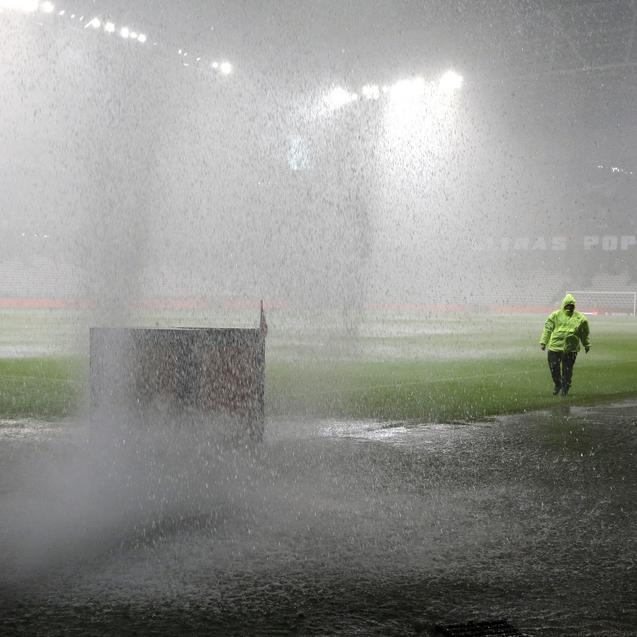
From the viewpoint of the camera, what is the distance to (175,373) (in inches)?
278

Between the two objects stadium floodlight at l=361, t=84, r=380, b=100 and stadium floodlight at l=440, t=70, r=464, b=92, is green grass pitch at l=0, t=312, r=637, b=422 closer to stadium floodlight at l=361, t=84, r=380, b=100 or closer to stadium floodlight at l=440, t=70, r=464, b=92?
stadium floodlight at l=440, t=70, r=464, b=92

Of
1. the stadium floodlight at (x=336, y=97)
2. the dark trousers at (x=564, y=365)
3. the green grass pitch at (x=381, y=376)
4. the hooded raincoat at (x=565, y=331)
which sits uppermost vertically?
the stadium floodlight at (x=336, y=97)

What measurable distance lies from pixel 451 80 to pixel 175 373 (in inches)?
1197

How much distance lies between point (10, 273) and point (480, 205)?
41527 mm

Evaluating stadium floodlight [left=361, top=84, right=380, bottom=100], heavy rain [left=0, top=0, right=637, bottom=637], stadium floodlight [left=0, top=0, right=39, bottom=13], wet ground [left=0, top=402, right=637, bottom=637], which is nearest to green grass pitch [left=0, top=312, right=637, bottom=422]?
heavy rain [left=0, top=0, right=637, bottom=637]

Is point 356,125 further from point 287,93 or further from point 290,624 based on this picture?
point 290,624

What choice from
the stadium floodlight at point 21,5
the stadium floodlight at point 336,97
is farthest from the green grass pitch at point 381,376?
the stadium floodlight at point 21,5

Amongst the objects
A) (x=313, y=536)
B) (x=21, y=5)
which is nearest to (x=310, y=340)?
(x=21, y=5)

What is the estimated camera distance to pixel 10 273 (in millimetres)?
51906

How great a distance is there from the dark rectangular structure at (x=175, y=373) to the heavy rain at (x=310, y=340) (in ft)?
0.08

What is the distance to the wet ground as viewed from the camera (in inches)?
131

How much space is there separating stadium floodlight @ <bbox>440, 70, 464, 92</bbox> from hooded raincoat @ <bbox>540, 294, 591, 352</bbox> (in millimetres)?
24010

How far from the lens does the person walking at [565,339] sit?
12.0 meters

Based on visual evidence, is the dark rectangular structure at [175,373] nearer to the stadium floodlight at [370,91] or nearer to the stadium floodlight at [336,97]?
the stadium floodlight at [336,97]
